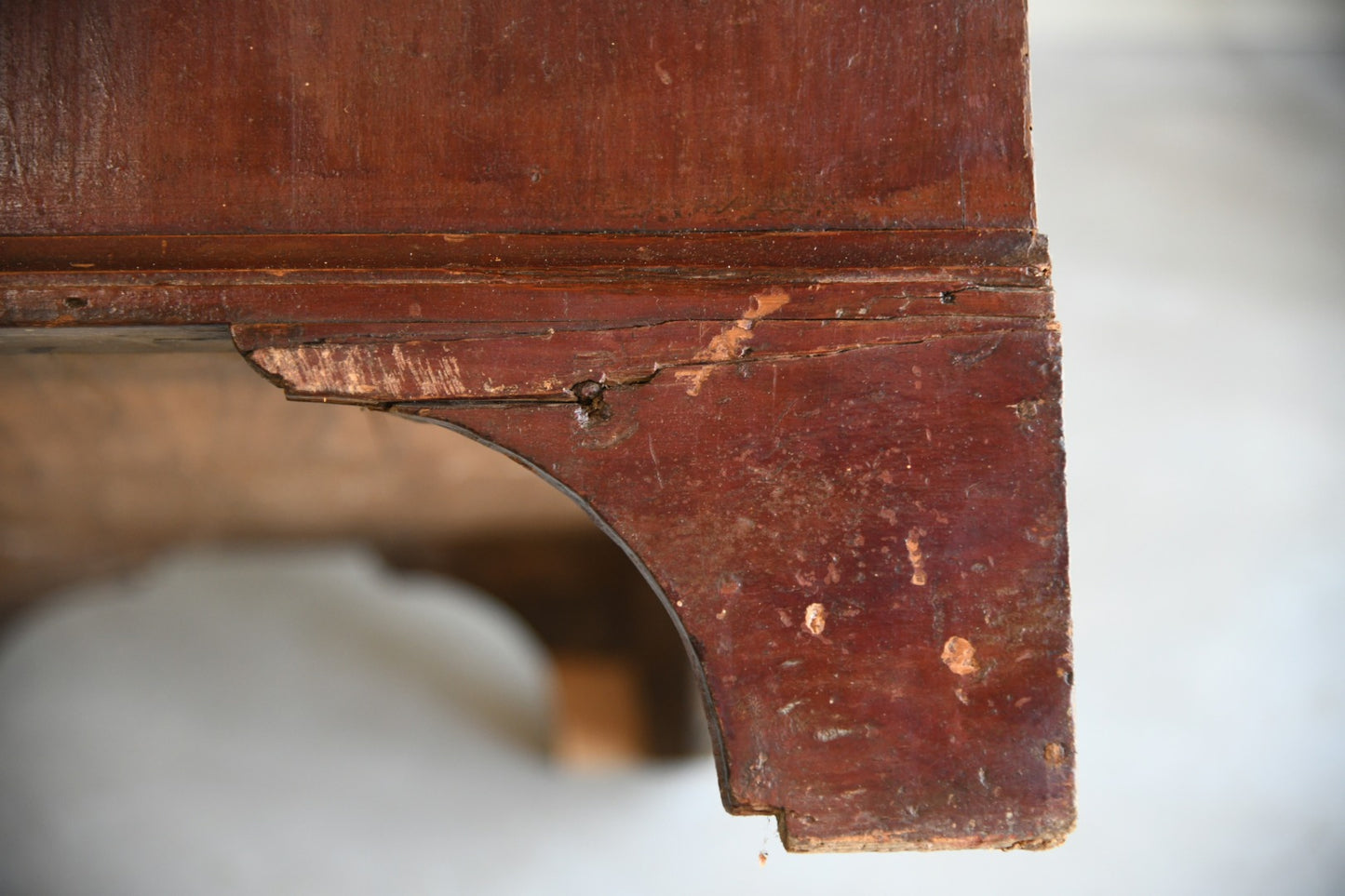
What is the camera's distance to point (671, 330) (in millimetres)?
673

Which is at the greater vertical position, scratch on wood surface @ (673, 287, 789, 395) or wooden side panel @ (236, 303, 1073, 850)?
scratch on wood surface @ (673, 287, 789, 395)

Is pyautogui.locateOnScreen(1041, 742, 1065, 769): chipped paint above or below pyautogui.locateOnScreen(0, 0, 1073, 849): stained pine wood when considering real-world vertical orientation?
below

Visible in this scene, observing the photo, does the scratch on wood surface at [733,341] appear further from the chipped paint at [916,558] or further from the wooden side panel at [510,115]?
the chipped paint at [916,558]

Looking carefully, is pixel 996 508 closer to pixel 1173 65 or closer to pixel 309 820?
pixel 309 820

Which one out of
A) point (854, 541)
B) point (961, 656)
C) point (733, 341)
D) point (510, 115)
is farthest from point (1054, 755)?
point (510, 115)

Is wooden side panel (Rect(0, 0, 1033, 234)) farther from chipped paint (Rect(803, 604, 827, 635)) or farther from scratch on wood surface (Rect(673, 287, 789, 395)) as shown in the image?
chipped paint (Rect(803, 604, 827, 635))

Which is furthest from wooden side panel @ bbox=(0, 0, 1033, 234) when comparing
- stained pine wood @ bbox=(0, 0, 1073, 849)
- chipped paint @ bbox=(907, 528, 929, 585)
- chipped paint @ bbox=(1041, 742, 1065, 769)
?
chipped paint @ bbox=(1041, 742, 1065, 769)

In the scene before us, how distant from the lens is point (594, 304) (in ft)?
2.21

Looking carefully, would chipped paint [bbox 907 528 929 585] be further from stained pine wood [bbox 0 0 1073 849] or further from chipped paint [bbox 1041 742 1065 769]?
chipped paint [bbox 1041 742 1065 769]

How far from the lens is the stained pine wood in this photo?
26.5 inches

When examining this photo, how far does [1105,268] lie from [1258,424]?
0.38m

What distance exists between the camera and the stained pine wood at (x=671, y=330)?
67cm

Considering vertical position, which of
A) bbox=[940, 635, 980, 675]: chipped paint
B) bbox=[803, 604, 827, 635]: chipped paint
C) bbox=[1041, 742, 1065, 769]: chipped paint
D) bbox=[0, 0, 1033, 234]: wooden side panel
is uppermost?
bbox=[0, 0, 1033, 234]: wooden side panel

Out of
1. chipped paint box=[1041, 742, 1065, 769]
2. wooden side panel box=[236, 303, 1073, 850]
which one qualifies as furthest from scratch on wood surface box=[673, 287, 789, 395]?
chipped paint box=[1041, 742, 1065, 769]
